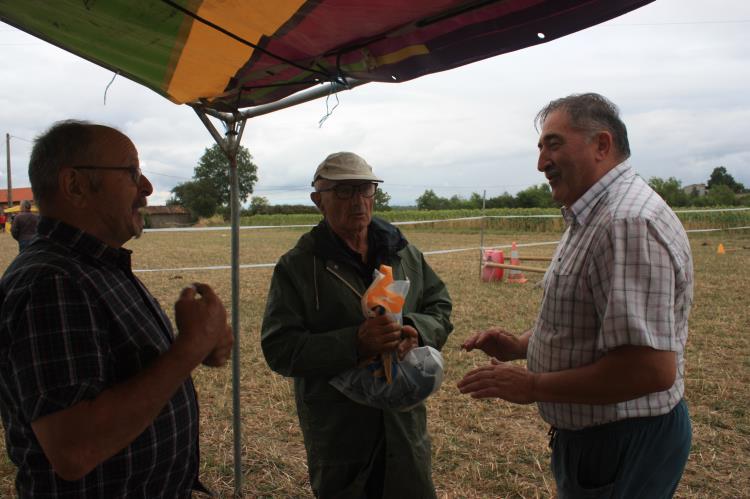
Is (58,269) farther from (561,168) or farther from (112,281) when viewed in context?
(561,168)

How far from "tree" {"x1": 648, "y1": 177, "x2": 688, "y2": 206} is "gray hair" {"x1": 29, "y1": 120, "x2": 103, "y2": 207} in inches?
1529

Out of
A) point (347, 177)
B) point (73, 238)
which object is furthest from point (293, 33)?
point (73, 238)

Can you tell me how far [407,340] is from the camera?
2.00m

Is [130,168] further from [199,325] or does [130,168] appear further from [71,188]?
[199,325]

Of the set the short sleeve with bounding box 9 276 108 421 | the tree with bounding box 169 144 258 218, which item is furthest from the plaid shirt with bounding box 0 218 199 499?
the tree with bounding box 169 144 258 218

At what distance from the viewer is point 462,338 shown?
250 inches

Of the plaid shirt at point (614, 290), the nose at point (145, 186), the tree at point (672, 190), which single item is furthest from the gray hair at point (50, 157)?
the tree at point (672, 190)

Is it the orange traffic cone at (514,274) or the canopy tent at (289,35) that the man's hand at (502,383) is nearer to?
the canopy tent at (289,35)

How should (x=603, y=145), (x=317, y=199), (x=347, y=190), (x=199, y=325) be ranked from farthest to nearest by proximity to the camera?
1. (x=317, y=199)
2. (x=347, y=190)
3. (x=603, y=145)
4. (x=199, y=325)

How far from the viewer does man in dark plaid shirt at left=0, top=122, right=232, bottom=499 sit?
3.57ft

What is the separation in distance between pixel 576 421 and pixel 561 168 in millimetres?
831

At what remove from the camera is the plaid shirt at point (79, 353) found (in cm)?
109

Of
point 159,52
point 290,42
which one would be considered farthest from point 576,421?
point 159,52

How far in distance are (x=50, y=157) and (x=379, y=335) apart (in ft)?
3.80
